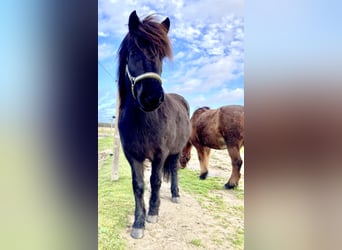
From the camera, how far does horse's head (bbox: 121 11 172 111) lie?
1.34m

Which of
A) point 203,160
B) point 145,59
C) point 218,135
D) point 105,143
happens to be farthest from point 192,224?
point 145,59

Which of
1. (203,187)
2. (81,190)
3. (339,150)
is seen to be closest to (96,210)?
(81,190)

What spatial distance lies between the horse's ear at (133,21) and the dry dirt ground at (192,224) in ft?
2.21

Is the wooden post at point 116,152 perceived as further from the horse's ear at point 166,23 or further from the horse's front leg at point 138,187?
the horse's ear at point 166,23

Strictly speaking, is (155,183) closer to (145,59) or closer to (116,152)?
(116,152)

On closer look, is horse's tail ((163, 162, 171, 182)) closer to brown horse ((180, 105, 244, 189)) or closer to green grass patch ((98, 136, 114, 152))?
brown horse ((180, 105, 244, 189))

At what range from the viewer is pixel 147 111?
1373mm

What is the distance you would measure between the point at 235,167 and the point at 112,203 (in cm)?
60

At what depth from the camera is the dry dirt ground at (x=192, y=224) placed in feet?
4.40

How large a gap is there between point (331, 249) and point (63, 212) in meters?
1.22

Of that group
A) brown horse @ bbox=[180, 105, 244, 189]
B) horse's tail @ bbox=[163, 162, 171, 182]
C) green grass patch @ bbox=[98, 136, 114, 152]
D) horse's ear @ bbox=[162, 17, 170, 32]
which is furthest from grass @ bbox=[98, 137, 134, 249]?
horse's ear @ bbox=[162, 17, 170, 32]

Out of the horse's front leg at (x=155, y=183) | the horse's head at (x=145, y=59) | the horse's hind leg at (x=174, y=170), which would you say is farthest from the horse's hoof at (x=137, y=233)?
the horse's head at (x=145, y=59)

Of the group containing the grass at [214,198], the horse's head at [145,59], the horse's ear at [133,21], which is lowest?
the grass at [214,198]

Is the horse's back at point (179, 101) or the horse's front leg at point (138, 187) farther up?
the horse's back at point (179, 101)
